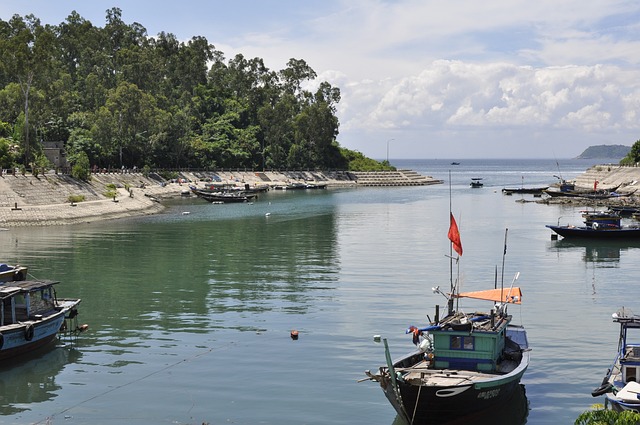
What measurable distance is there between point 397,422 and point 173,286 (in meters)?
30.3

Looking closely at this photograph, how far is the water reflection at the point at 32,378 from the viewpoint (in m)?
29.8

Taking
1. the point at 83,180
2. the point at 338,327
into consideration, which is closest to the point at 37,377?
the point at 338,327

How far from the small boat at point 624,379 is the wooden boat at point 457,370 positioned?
3.02m

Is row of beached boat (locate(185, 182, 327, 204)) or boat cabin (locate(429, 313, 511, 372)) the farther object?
row of beached boat (locate(185, 182, 327, 204))

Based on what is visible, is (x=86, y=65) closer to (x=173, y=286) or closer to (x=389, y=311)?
(x=173, y=286)

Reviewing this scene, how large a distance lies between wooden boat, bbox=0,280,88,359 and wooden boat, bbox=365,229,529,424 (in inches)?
654

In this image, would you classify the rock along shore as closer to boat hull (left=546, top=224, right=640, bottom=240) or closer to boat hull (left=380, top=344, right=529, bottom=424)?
boat hull (left=546, top=224, right=640, bottom=240)

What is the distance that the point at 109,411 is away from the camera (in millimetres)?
28531

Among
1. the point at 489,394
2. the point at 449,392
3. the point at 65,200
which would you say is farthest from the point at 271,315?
the point at 65,200

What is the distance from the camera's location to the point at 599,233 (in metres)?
83.3

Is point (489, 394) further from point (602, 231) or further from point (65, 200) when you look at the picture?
point (65, 200)

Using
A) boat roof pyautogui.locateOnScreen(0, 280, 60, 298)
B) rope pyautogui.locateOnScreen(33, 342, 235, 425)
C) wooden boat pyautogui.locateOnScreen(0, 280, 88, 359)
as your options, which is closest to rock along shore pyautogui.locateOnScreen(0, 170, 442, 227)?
wooden boat pyautogui.locateOnScreen(0, 280, 88, 359)

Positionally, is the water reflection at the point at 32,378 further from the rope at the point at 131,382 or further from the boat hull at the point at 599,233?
the boat hull at the point at 599,233

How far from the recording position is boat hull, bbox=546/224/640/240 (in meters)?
82.9
